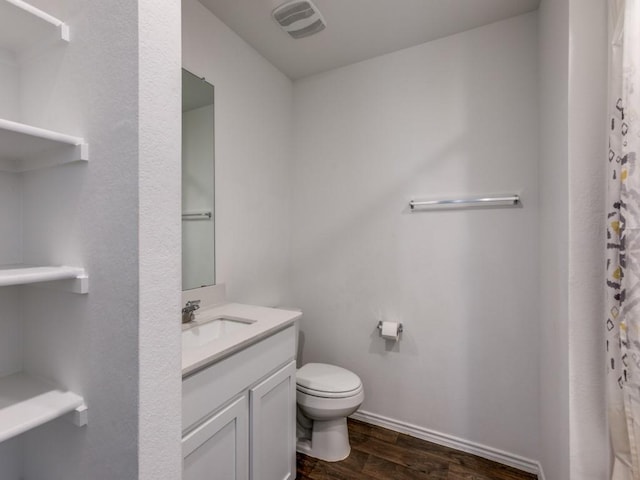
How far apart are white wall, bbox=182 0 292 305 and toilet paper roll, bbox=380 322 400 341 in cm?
78

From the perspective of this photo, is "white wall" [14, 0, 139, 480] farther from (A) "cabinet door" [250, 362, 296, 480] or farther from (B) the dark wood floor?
(B) the dark wood floor

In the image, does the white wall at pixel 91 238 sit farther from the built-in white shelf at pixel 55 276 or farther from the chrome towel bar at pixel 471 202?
the chrome towel bar at pixel 471 202

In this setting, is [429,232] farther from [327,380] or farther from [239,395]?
[239,395]

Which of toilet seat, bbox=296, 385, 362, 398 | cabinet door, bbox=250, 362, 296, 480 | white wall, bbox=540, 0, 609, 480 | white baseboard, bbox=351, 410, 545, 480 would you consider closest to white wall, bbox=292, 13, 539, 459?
white baseboard, bbox=351, 410, 545, 480

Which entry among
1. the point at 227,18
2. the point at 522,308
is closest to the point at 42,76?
the point at 227,18

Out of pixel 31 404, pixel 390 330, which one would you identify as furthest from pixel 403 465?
pixel 31 404

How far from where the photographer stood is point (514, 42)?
5.58 feet

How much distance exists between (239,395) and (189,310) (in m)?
0.49

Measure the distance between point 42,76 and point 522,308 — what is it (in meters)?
2.23

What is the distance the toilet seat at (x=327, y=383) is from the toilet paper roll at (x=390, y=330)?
1.08 feet

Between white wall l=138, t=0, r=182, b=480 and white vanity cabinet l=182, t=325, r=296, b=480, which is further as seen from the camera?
white vanity cabinet l=182, t=325, r=296, b=480

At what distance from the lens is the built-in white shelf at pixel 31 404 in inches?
26.4

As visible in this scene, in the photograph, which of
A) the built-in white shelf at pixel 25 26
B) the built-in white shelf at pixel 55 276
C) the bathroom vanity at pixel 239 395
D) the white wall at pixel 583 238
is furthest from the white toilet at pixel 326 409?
the built-in white shelf at pixel 25 26

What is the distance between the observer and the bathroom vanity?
1004 millimetres
